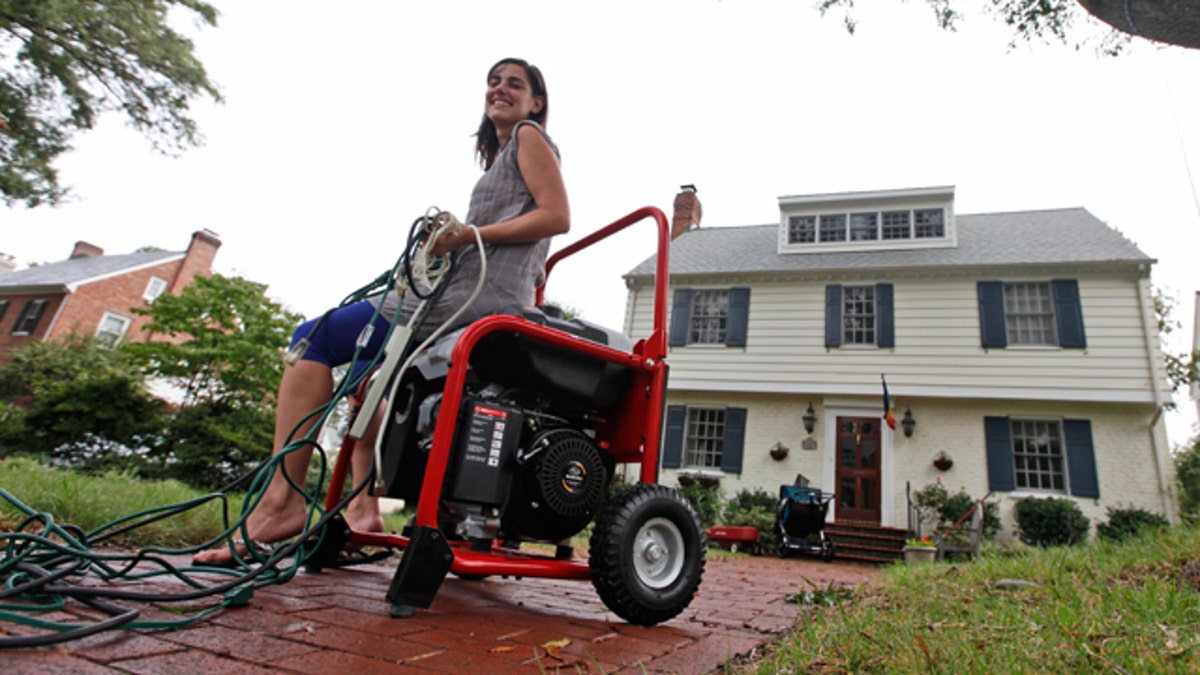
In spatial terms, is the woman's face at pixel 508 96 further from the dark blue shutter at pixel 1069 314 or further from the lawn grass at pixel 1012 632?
the dark blue shutter at pixel 1069 314

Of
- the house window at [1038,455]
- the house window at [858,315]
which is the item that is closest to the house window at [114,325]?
the house window at [858,315]

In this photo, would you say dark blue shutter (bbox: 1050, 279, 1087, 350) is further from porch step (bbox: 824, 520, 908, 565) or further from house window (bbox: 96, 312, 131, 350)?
house window (bbox: 96, 312, 131, 350)

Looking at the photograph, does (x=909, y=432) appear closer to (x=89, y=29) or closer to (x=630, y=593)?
(x=630, y=593)

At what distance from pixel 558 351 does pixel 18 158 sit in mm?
9346

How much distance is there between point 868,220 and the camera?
536 inches

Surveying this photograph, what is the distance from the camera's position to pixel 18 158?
25.5 feet

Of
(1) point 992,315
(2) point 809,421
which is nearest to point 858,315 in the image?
(1) point 992,315

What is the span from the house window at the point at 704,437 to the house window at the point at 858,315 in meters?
2.58

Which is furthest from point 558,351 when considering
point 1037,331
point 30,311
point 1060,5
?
point 30,311

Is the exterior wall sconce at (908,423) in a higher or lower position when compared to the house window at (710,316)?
lower

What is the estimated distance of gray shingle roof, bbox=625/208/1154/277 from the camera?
11.5 m

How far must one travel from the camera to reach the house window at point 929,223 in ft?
42.8

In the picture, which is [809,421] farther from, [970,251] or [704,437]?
[970,251]

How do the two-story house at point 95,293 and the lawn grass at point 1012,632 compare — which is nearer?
the lawn grass at point 1012,632
